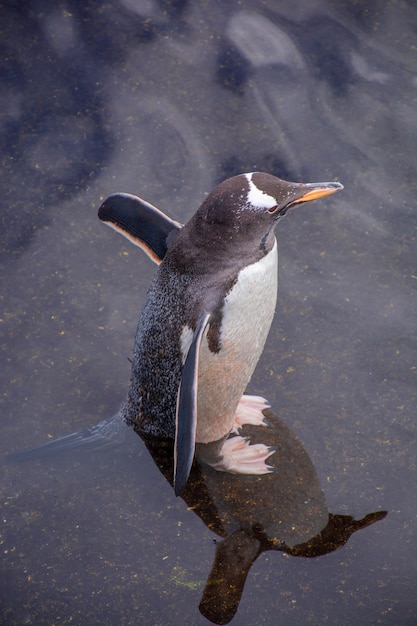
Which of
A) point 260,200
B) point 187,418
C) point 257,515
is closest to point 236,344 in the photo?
point 187,418

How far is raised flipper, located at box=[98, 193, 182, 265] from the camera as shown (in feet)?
7.82

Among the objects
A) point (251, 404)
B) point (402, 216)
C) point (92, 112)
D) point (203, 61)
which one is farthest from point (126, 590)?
point (203, 61)

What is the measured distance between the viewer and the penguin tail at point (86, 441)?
8.32ft

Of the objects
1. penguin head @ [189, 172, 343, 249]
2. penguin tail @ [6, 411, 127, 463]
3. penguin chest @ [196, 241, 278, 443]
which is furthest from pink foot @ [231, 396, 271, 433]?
penguin head @ [189, 172, 343, 249]

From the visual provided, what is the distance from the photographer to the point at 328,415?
2666 millimetres

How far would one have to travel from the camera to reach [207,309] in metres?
2.15

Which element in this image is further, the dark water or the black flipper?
the dark water

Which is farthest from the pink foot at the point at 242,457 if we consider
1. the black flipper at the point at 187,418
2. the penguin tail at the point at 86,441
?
the black flipper at the point at 187,418

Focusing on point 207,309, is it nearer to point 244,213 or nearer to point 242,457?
point 244,213

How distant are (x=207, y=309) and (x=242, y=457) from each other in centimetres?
62

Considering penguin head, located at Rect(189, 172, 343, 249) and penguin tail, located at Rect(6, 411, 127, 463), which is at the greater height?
penguin head, located at Rect(189, 172, 343, 249)

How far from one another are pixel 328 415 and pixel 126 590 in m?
0.85

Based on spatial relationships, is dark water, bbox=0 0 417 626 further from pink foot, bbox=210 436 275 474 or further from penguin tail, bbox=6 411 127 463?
pink foot, bbox=210 436 275 474

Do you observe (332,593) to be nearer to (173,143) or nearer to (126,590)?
(126,590)
